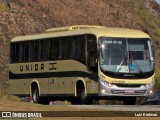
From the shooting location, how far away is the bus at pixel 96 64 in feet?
108

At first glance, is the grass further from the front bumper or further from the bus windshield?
the front bumper

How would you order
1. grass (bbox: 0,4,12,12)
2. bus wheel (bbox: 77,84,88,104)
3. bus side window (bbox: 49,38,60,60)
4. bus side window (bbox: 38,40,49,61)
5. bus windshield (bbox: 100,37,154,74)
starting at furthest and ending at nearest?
1. grass (bbox: 0,4,12,12)
2. bus side window (bbox: 38,40,49,61)
3. bus side window (bbox: 49,38,60,60)
4. bus wheel (bbox: 77,84,88,104)
5. bus windshield (bbox: 100,37,154,74)

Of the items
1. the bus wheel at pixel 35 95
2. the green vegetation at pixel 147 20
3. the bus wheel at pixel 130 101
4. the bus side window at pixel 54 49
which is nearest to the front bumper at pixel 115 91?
the bus wheel at pixel 130 101

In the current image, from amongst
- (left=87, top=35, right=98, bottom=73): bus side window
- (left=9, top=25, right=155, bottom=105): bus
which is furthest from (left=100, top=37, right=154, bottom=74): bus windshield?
(left=87, top=35, right=98, bottom=73): bus side window

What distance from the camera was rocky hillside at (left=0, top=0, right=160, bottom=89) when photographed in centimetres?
5819

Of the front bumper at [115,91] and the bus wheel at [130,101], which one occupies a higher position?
the front bumper at [115,91]

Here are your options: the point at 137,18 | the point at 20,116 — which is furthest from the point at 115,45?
the point at 137,18

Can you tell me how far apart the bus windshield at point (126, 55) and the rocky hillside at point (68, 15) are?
19577 millimetres

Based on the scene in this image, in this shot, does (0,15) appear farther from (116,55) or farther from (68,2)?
(116,55)

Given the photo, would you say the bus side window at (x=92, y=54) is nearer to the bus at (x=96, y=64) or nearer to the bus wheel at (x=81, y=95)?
the bus at (x=96, y=64)

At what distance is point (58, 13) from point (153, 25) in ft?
42.3

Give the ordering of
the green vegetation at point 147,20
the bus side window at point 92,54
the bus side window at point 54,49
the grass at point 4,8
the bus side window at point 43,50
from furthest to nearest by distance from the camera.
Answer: the green vegetation at point 147,20 → the grass at point 4,8 → the bus side window at point 43,50 → the bus side window at point 54,49 → the bus side window at point 92,54

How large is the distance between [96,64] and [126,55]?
4.48 feet

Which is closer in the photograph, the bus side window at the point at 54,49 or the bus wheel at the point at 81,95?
the bus wheel at the point at 81,95
